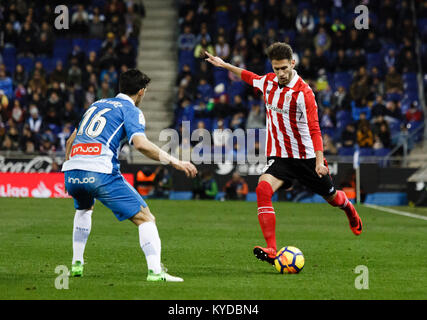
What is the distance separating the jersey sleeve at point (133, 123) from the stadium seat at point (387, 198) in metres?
15.3

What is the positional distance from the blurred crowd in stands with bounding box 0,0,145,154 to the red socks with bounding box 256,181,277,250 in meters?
14.9

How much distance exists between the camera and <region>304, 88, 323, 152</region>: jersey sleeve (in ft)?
28.7

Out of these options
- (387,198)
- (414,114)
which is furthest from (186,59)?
(387,198)

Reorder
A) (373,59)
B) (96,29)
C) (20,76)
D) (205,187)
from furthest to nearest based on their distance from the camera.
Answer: (96,29) < (20,76) < (373,59) < (205,187)

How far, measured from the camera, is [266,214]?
8.96 metres

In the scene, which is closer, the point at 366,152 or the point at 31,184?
the point at 31,184

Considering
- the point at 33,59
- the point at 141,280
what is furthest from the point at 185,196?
the point at 141,280

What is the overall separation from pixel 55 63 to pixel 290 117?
1958 centimetres

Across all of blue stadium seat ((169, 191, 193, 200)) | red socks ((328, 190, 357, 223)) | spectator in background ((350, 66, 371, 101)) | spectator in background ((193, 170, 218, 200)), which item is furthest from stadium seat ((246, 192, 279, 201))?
red socks ((328, 190, 357, 223))

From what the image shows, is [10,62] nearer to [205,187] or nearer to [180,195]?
[180,195]

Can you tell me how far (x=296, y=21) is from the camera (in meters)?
26.5

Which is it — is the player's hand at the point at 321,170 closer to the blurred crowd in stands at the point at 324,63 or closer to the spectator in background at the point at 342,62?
the blurred crowd in stands at the point at 324,63

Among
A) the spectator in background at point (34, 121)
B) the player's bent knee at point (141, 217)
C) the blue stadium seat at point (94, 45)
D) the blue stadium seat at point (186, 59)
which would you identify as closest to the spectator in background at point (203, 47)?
the blue stadium seat at point (186, 59)
